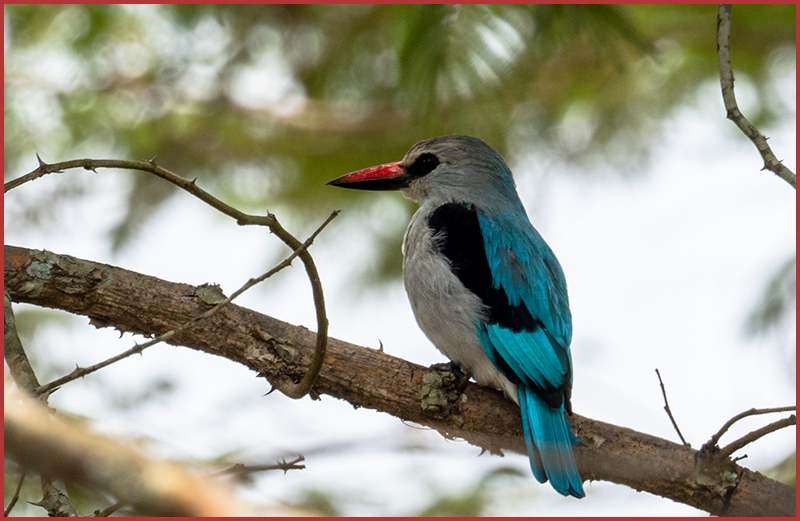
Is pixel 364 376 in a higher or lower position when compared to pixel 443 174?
lower

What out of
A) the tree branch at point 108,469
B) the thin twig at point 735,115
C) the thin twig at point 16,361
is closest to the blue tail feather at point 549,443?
the thin twig at point 735,115

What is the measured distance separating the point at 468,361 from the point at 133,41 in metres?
3.90

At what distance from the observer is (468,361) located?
372cm

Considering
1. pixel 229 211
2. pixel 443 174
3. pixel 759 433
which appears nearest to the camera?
pixel 229 211

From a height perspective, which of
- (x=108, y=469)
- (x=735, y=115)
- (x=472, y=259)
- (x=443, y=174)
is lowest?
(x=108, y=469)

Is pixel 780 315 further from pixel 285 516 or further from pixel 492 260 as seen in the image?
pixel 285 516

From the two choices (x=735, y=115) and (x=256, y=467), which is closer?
(x=256, y=467)

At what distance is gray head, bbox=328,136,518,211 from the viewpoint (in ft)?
15.3

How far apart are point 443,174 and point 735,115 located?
207 centimetres

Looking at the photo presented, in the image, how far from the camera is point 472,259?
12.9 ft

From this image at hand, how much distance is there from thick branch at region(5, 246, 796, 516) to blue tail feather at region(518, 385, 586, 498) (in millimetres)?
148

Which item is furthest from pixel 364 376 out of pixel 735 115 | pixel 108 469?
pixel 108 469

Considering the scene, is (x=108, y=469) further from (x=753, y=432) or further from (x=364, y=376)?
(x=753, y=432)

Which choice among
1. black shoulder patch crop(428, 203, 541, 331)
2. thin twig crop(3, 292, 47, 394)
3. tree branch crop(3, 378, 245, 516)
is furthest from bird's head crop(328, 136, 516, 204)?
tree branch crop(3, 378, 245, 516)
